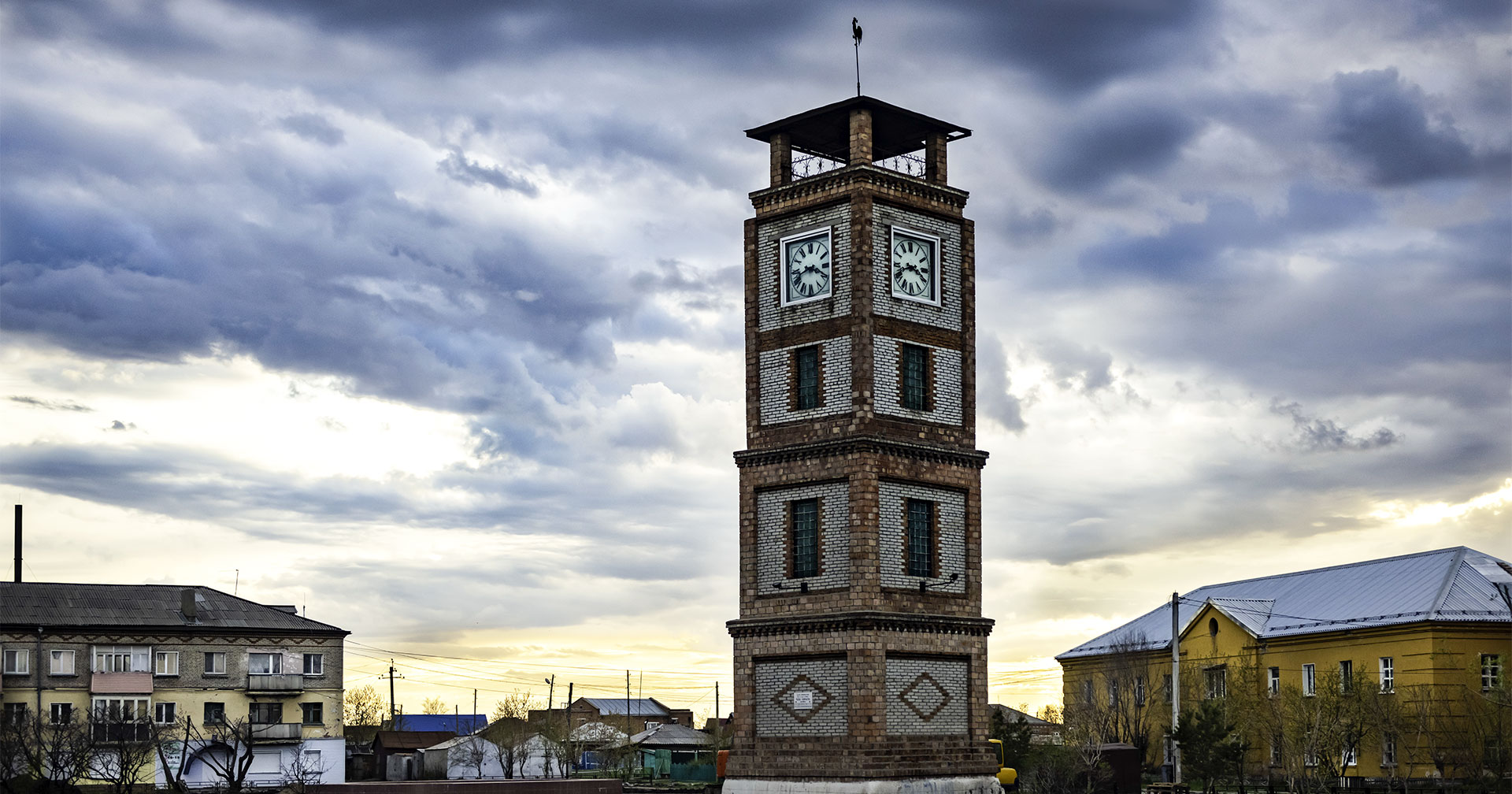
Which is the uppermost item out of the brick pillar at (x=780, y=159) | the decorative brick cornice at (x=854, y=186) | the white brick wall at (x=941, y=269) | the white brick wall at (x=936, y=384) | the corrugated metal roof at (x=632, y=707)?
the brick pillar at (x=780, y=159)

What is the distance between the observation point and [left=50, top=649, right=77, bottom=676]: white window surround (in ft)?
247

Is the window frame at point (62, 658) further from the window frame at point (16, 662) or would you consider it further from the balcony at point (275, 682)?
the balcony at point (275, 682)

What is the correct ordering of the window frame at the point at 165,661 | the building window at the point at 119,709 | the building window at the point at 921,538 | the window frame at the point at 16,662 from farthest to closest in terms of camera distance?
1. the window frame at the point at 165,661
2. the window frame at the point at 16,662
3. the building window at the point at 119,709
4. the building window at the point at 921,538

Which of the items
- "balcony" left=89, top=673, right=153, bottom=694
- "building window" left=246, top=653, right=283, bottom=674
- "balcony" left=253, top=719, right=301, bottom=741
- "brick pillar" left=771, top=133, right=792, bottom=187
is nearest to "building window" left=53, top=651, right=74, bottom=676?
"balcony" left=89, top=673, right=153, bottom=694

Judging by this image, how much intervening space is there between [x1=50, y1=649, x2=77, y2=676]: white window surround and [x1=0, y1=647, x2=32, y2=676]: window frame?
3.48 ft

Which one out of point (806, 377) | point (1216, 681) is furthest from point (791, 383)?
point (1216, 681)

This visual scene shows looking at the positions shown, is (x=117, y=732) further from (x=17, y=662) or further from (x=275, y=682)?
(x=275, y=682)

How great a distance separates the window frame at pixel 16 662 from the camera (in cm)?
7412

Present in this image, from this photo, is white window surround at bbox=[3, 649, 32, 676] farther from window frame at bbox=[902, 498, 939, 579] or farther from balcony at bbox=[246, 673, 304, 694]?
window frame at bbox=[902, 498, 939, 579]

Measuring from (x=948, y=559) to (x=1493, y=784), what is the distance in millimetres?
23847

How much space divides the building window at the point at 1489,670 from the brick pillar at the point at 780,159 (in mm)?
35490

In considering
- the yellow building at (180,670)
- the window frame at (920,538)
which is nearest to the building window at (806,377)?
the window frame at (920,538)

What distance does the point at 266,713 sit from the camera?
7994cm

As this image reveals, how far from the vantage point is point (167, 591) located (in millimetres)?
81438
